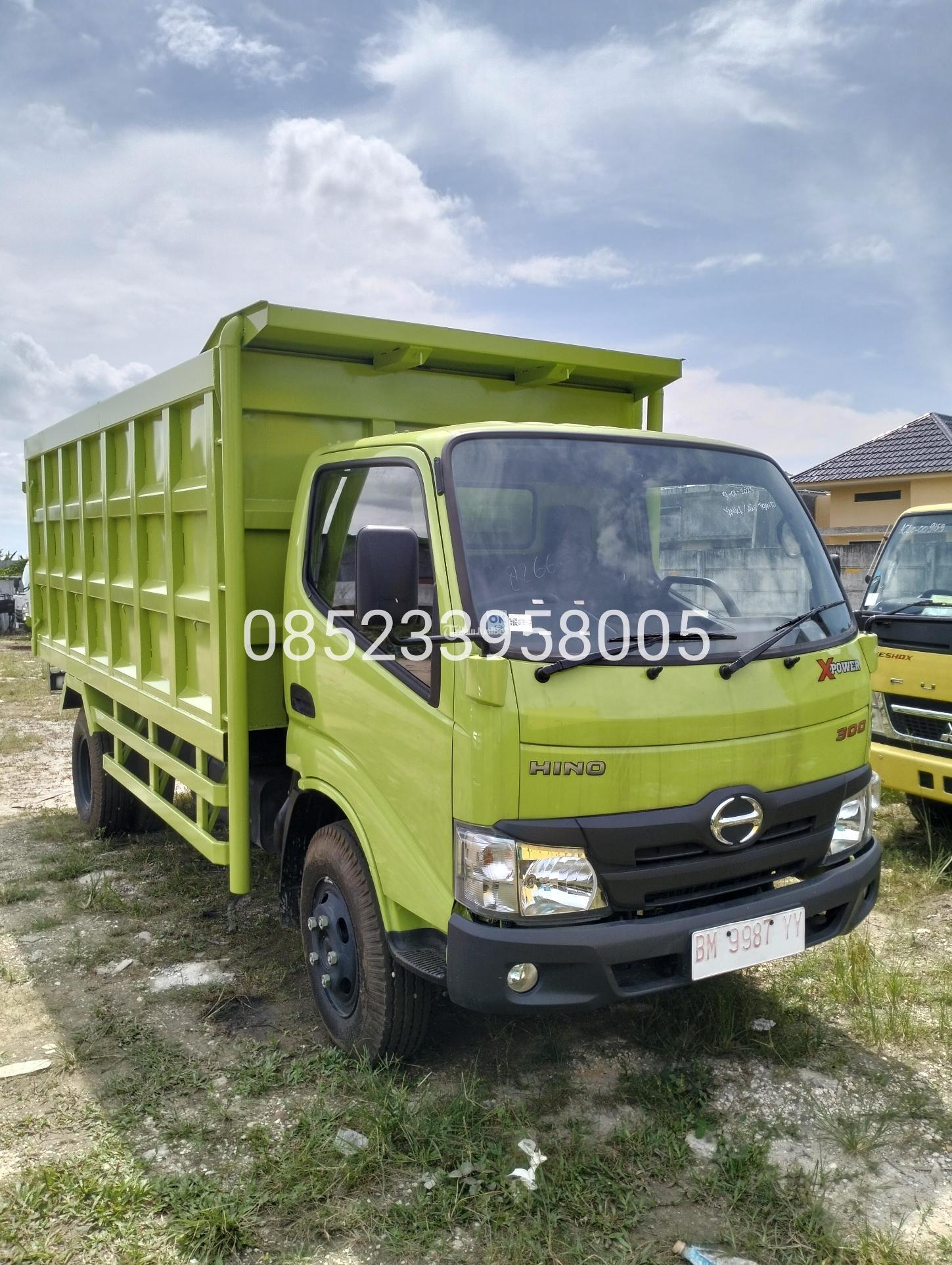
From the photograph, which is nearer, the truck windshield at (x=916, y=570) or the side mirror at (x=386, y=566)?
the side mirror at (x=386, y=566)

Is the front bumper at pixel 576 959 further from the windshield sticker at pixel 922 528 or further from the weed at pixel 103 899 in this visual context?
the windshield sticker at pixel 922 528

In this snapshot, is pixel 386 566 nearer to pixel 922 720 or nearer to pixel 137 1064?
pixel 137 1064

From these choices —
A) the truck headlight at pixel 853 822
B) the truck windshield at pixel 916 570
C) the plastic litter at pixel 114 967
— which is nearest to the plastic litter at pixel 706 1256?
the truck headlight at pixel 853 822

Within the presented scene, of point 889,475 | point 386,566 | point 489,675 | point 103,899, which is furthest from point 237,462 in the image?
point 889,475

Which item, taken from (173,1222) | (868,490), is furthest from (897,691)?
(868,490)

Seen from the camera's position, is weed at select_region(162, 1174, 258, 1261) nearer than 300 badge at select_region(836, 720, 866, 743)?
Yes

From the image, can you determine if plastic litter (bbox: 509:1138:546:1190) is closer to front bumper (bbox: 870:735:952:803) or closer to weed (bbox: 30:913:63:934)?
weed (bbox: 30:913:63:934)

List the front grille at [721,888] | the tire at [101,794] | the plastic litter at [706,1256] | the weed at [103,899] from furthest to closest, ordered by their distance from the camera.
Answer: the tire at [101,794]
the weed at [103,899]
the front grille at [721,888]
the plastic litter at [706,1256]

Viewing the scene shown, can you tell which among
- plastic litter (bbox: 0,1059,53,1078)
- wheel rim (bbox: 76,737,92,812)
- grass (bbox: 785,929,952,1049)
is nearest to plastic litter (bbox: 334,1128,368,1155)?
plastic litter (bbox: 0,1059,53,1078)

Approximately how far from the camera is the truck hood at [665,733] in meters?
2.66

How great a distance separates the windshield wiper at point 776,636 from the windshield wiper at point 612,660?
0.09 meters

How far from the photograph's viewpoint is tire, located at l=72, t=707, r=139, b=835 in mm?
6016

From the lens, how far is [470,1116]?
3.02 meters

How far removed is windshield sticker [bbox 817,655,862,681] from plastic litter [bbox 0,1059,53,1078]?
306 centimetres
